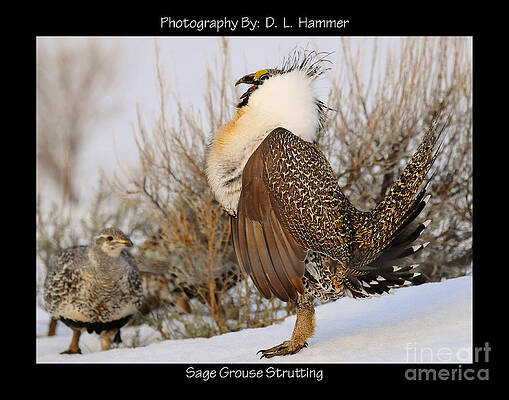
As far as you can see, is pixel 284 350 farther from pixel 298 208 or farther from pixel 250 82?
pixel 250 82

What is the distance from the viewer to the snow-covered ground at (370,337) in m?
3.59

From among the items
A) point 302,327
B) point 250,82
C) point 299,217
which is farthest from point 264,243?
point 250,82

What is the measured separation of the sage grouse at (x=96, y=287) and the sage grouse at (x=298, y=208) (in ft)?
7.12

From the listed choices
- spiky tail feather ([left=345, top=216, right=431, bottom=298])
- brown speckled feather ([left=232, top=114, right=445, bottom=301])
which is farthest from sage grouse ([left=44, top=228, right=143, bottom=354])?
spiky tail feather ([left=345, top=216, right=431, bottom=298])

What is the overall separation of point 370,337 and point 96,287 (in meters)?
2.73

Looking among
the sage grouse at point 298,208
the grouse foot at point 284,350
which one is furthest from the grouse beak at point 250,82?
the grouse foot at point 284,350

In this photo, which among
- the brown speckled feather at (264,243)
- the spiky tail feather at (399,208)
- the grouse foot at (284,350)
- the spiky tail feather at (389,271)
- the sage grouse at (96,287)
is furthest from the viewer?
the sage grouse at (96,287)

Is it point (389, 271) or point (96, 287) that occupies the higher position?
point (389, 271)

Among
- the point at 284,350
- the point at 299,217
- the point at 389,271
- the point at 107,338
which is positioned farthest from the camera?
the point at 107,338

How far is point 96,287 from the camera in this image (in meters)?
5.40

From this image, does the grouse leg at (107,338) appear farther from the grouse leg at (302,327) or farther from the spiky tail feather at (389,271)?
the spiky tail feather at (389,271)

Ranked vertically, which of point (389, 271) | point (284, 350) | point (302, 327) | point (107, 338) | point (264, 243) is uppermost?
point (264, 243)

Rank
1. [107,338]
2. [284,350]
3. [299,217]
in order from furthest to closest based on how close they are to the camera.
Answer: [107,338] < [284,350] < [299,217]

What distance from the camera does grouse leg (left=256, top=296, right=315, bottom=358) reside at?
3.73 meters
